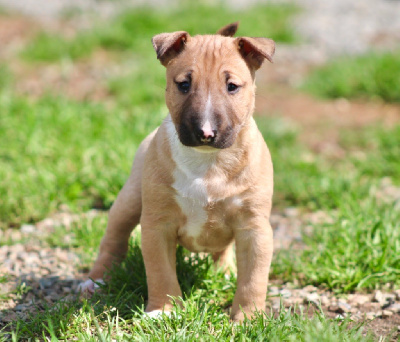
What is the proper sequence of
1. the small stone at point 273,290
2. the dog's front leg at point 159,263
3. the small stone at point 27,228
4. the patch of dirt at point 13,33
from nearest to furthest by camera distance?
1. the dog's front leg at point 159,263
2. the small stone at point 273,290
3. the small stone at point 27,228
4. the patch of dirt at point 13,33

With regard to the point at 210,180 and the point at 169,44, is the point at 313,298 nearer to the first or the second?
the point at 210,180

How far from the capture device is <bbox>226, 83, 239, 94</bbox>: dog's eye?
11.9 ft

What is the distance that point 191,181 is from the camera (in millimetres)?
3826

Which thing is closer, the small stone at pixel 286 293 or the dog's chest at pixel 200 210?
the dog's chest at pixel 200 210

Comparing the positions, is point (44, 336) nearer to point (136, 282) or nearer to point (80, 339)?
point (80, 339)

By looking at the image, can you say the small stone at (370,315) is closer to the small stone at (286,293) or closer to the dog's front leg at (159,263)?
the small stone at (286,293)

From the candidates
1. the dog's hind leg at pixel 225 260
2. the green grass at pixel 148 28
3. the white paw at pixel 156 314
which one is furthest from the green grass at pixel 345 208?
the green grass at pixel 148 28

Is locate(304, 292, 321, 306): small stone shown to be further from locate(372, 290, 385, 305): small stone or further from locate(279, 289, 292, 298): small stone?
locate(372, 290, 385, 305): small stone

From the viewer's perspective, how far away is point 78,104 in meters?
8.23

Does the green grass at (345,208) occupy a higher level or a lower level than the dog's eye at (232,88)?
lower

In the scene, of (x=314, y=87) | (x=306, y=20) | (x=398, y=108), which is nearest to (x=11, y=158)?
(x=314, y=87)

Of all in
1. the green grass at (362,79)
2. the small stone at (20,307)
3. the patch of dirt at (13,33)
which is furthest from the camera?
the patch of dirt at (13,33)

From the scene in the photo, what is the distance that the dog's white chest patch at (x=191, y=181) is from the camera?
3807mm

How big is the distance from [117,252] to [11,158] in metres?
2.72
